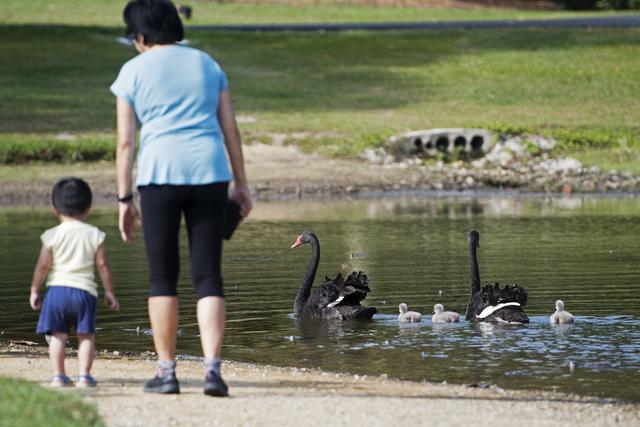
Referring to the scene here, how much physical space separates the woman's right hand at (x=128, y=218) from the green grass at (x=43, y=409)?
3.45 feet

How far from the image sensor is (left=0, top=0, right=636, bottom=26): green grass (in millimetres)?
49406

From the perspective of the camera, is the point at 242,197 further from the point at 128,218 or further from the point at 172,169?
the point at 128,218

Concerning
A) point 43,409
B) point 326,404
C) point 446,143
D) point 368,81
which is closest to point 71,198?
point 43,409

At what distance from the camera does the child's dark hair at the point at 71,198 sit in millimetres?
8484

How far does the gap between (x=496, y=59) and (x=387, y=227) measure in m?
18.8

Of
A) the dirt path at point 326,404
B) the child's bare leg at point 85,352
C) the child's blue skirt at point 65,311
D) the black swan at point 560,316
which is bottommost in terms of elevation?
the black swan at point 560,316

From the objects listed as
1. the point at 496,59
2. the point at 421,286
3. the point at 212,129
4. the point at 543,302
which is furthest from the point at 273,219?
the point at 496,59

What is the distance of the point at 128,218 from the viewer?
26.9 feet

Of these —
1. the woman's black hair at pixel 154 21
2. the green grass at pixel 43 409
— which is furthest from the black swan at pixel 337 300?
the green grass at pixel 43 409

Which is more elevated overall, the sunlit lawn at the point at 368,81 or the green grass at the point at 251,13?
the green grass at the point at 251,13

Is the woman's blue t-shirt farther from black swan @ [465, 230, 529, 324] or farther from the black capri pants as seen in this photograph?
black swan @ [465, 230, 529, 324]

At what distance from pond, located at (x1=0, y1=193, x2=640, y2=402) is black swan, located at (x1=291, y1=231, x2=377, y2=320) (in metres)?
0.16

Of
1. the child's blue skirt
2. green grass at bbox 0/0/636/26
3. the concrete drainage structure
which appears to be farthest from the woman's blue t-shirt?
green grass at bbox 0/0/636/26

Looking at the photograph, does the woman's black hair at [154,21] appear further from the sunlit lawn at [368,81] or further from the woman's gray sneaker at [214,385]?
the sunlit lawn at [368,81]
